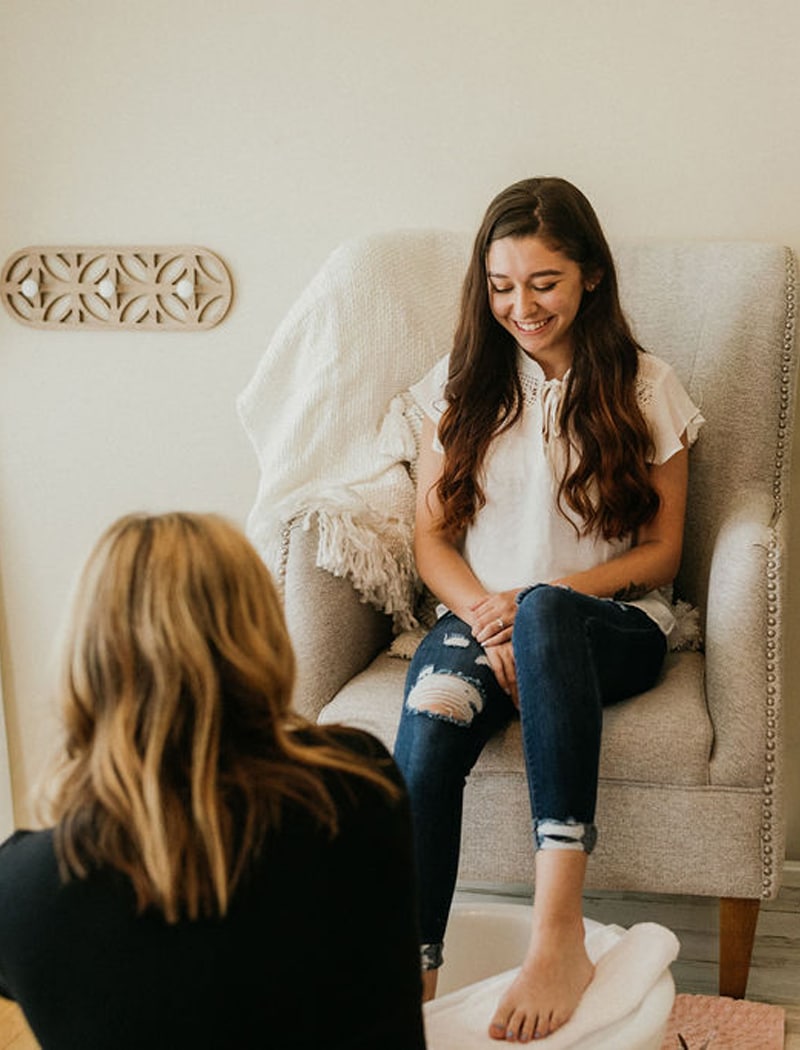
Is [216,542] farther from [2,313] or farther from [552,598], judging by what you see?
[2,313]

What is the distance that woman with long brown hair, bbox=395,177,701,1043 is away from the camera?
5.96 ft

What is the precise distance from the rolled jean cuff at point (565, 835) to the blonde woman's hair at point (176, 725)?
686 millimetres

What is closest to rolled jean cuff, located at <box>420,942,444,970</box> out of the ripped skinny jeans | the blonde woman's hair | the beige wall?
the ripped skinny jeans

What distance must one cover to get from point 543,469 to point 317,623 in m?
0.40

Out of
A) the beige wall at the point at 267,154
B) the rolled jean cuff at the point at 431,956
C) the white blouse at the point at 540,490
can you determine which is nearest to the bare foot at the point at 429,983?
the rolled jean cuff at the point at 431,956

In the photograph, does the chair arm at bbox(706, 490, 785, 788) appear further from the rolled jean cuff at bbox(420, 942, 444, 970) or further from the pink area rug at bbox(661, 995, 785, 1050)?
the rolled jean cuff at bbox(420, 942, 444, 970)

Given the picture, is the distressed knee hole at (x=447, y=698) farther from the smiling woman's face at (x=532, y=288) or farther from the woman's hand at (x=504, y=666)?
the smiling woman's face at (x=532, y=288)

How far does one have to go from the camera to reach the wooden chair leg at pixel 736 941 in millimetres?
1852

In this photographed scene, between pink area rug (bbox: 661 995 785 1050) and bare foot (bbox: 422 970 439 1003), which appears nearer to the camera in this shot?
bare foot (bbox: 422 970 439 1003)

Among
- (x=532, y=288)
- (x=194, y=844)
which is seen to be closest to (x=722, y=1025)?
(x=532, y=288)

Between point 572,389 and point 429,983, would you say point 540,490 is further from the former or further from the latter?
point 429,983

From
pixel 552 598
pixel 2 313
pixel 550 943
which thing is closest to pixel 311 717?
pixel 552 598

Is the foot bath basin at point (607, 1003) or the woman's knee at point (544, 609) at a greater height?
the woman's knee at point (544, 609)

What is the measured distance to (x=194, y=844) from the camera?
0.92m
